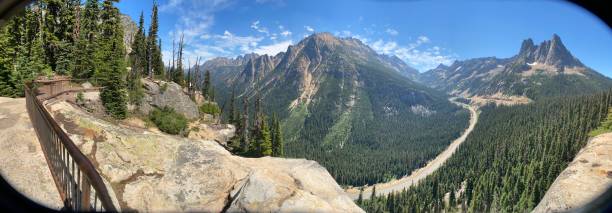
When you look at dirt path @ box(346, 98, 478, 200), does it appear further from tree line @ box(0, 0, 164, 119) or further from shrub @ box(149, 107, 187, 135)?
→ tree line @ box(0, 0, 164, 119)

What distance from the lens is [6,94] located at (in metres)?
18.4

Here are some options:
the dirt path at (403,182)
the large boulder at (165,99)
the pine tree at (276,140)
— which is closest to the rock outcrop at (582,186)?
the large boulder at (165,99)

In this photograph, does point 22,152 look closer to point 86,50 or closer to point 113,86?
point 113,86

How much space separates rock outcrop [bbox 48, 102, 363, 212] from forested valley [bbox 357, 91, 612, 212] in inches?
2805

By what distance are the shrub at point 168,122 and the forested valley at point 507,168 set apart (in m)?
61.6

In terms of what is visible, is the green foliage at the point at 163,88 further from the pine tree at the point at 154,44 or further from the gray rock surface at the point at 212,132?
the pine tree at the point at 154,44

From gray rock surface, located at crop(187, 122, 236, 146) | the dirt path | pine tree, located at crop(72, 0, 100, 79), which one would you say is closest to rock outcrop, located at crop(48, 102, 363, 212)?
pine tree, located at crop(72, 0, 100, 79)

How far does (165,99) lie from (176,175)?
34.2 meters

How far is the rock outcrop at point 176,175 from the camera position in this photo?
784 centimetres

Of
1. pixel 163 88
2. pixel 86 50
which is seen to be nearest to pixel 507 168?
pixel 163 88

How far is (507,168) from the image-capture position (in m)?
104

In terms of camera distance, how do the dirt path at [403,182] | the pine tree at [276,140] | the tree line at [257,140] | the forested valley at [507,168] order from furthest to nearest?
the dirt path at [403,182] → the forested valley at [507,168] → the pine tree at [276,140] → the tree line at [257,140]

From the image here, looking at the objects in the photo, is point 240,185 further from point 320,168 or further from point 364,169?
point 364,169

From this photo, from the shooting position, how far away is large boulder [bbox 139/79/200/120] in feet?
121
